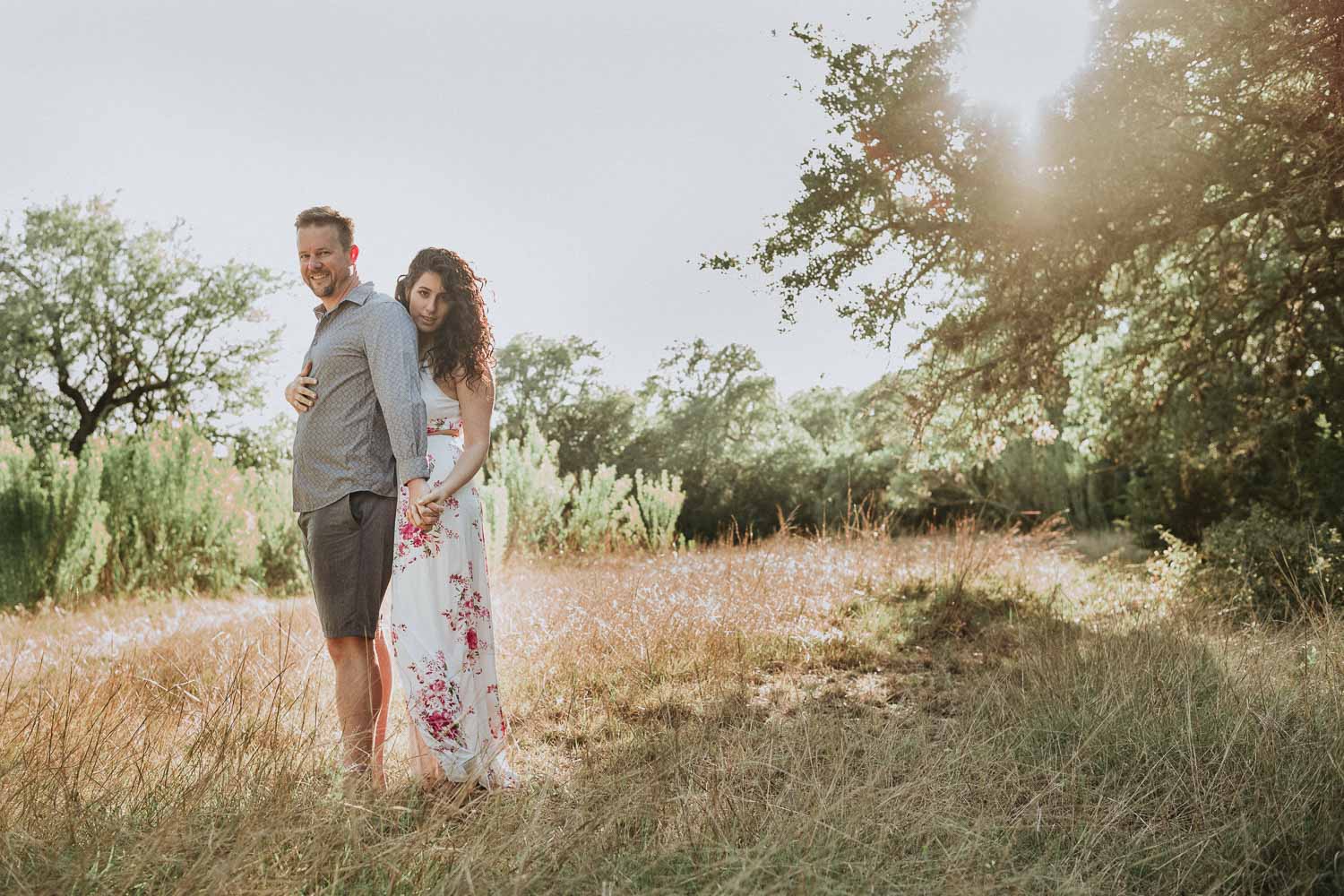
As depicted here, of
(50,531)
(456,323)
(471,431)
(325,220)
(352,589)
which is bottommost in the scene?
(50,531)

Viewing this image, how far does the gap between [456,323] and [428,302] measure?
0.38 ft

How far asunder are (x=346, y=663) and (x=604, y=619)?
2644 millimetres

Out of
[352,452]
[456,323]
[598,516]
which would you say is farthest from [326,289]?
[598,516]

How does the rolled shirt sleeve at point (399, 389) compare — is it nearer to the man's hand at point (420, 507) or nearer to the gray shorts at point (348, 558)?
the man's hand at point (420, 507)

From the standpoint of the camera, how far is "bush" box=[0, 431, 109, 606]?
779cm

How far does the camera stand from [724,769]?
2863mm

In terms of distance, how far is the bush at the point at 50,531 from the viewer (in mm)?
7785

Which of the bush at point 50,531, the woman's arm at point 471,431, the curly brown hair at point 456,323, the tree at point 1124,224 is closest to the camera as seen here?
the woman's arm at point 471,431

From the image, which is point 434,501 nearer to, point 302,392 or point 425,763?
point 302,392

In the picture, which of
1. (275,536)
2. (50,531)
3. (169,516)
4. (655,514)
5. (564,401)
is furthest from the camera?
(564,401)

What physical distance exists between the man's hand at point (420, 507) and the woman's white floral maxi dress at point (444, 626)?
9 cm

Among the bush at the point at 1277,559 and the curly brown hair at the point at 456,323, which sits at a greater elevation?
the curly brown hair at the point at 456,323

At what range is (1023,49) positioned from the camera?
6430 millimetres

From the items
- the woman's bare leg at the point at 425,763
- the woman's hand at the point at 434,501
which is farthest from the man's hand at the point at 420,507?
the woman's bare leg at the point at 425,763
